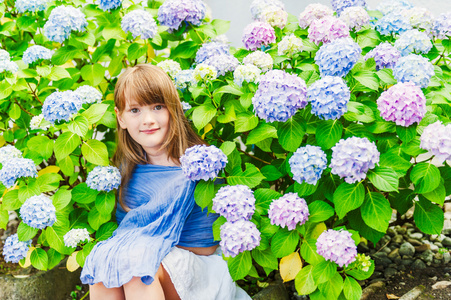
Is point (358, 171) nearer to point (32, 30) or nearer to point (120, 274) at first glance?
point (120, 274)

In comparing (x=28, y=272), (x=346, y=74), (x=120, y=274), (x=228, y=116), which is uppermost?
(x=346, y=74)

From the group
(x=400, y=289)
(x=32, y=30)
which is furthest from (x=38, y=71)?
(x=400, y=289)

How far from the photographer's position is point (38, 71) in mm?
2369

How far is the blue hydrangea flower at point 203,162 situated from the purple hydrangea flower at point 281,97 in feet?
A: 0.83

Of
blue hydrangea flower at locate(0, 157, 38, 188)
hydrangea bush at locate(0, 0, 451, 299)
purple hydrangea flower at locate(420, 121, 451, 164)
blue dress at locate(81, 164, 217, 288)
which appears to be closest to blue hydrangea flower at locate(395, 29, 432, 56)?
hydrangea bush at locate(0, 0, 451, 299)

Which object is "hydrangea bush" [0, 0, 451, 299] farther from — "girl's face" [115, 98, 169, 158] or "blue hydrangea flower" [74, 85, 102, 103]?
"girl's face" [115, 98, 169, 158]

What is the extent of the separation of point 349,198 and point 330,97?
392 millimetres

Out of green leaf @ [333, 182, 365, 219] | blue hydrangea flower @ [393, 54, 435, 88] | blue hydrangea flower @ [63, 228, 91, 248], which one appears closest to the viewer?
green leaf @ [333, 182, 365, 219]

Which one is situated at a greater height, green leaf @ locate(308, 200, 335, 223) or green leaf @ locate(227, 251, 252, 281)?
green leaf @ locate(308, 200, 335, 223)

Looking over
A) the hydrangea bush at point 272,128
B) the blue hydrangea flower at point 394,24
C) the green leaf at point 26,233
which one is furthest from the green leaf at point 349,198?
the green leaf at point 26,233

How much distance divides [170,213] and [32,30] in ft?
5.04

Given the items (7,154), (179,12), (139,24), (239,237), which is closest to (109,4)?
(139,24)

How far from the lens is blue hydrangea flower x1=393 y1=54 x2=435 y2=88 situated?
6.10 ft

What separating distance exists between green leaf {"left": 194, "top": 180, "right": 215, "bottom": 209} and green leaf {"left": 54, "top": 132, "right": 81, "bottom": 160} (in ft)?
2.03
